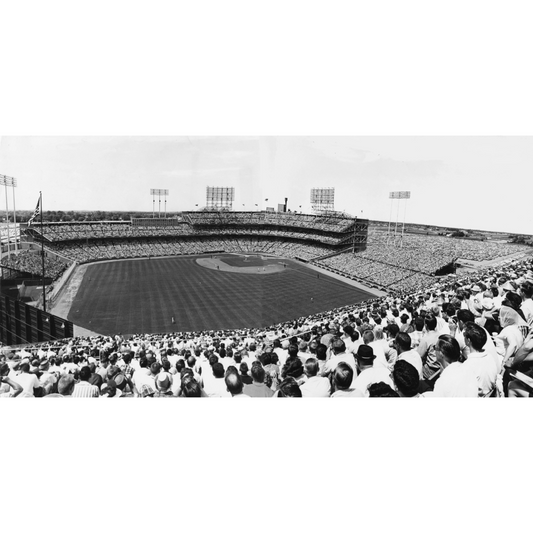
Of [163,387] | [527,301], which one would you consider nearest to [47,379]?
[163,387]

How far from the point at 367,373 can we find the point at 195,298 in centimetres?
1915

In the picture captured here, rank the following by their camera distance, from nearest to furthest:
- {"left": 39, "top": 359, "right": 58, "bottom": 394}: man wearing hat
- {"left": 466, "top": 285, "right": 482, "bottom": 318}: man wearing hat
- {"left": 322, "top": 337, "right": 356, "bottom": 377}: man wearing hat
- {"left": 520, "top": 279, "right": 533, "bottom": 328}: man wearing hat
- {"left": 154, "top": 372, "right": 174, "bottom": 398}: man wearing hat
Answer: {"left": 322, "top": 337, "right": 356, "bottom": 377}: man wearing hat < {"left": 154, "top": 372, "right": 174, "bottom": 398}: man wearing hat < {"left": 39, "top": 359, "right": 58, "bottom": 394}: man wearing hat < {"left": 520, "top": 279, "right": 533, "bottom": 328}: man wearing hat < {"left": 466, "top": 285, "right": 482, "bottom": 318}: man wearing hat

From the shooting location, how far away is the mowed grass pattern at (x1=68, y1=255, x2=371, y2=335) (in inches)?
741

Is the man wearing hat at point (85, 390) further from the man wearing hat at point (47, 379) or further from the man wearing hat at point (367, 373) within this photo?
the man wearing hat at point (367, 373)

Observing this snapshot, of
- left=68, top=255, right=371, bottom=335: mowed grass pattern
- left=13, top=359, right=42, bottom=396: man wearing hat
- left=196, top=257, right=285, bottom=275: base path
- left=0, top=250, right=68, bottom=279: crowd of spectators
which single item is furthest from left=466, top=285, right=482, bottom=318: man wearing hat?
left=196, top=257, right=285, bottom=275: base path

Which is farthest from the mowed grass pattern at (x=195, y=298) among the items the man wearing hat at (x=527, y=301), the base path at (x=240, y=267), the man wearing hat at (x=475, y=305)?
the man wearing hat at (x=527, y=301)

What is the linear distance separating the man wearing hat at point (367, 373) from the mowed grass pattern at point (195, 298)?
518 inches

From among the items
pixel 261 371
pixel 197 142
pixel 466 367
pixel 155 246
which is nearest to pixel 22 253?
pixel 197 142

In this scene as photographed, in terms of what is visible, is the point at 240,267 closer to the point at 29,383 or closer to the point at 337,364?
the point at 29,383

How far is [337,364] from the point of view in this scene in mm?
5469

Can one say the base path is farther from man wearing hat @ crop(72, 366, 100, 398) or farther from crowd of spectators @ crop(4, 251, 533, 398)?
man wearing hat @ crop(72, 366, 100, 398)

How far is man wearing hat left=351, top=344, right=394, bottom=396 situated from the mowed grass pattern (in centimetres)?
1315

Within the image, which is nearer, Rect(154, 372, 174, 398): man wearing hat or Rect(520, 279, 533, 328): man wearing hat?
Rect(154, 372, 174, 398): man wearing hat

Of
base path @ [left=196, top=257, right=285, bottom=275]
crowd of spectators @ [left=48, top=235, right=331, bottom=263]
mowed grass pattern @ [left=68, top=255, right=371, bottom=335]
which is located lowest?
mowed grass pattern @ [left=68, top=255, right=371, bottom=335]
